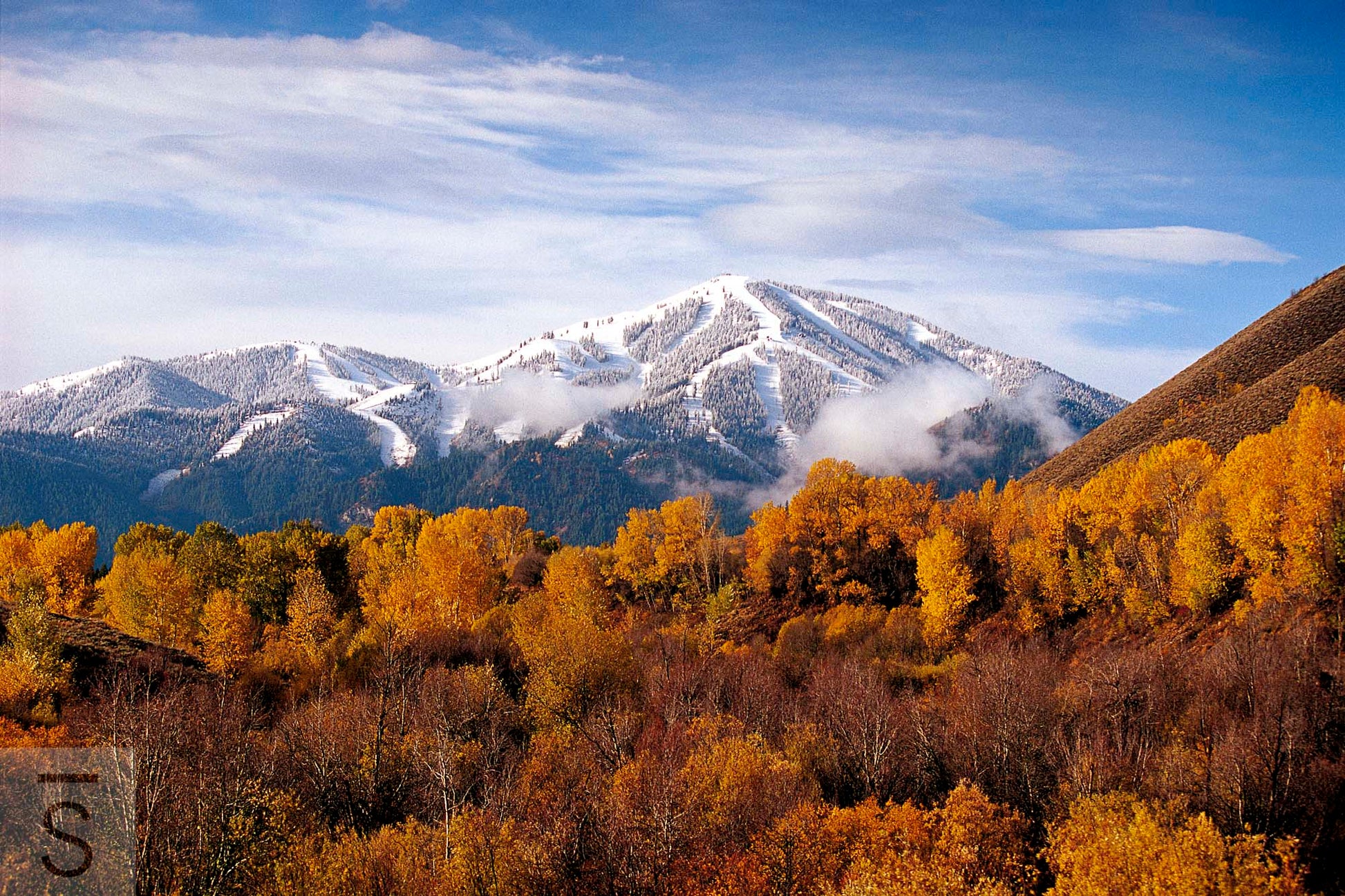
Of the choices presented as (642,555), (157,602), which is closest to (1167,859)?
(642,555)

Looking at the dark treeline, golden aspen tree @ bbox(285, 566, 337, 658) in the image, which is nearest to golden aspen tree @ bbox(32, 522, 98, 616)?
the dark treeline

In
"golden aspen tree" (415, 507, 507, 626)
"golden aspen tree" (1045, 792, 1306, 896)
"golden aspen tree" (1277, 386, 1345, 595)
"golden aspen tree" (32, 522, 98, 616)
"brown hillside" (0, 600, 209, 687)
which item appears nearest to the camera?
"golden aspen tree" (1045, 792, 1306, 896)

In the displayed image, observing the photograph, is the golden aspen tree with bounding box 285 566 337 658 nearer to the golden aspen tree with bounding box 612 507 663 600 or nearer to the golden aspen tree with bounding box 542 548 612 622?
the golden aspen tree with bounding box 542 548 612 622

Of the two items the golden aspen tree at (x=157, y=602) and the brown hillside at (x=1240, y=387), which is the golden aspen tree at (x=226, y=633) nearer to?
the golden aspen tree at (x=157, y=602)

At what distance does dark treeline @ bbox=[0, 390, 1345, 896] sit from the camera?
32625mm

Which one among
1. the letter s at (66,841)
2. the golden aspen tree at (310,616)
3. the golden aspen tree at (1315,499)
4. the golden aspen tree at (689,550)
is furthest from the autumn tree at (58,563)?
the golden aspen tree at (1315,499)

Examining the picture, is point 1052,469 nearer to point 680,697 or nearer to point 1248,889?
point 680,697

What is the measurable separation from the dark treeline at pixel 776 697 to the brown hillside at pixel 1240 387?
41.2ft

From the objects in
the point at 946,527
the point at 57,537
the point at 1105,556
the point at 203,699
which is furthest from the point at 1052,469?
the point at 57,537

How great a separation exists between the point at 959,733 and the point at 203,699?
46814 mm

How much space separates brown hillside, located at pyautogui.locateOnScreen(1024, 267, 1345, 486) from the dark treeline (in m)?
12.5

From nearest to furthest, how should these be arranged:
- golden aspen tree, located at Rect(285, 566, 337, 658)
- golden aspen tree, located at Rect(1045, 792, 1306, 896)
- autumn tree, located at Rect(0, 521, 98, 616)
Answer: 1. golden aspen tree, located at Rect(1045, 792, 1306, 896)
2. golden aspen tree, located at Rect(285, 566, 337, 658)
3. autumn tree, located at Rect(0, 521, 98, 616)

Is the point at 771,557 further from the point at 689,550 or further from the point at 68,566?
the point at 68,566

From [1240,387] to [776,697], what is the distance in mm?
99001
